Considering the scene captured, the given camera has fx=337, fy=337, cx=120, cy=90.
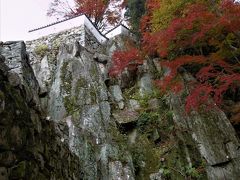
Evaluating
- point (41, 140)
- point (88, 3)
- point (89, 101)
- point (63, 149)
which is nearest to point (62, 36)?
point (88, 3)

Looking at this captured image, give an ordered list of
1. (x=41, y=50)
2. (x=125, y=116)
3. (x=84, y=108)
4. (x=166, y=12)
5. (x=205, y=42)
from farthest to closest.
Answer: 1. (x=41, y=50)
2. (x=166, y=12)
3. (x=205, y=42)
4. (x=125, y=116)
5. (x=84, y=108)

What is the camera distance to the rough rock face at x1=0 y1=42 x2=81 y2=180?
415 cm

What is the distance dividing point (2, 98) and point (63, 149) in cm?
333

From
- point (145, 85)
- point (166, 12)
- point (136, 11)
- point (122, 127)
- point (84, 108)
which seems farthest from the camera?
point (136, 11)

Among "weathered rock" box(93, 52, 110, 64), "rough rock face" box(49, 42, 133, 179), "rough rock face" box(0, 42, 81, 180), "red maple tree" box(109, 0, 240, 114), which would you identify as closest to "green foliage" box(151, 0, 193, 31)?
"red maple tree" box(109, 0, 240, 114)

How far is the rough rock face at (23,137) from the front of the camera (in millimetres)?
4152

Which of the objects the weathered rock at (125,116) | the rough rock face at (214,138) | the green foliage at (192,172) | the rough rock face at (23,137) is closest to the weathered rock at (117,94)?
the weathered rock at (125,116)

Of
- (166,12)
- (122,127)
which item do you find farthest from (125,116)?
(166,12)

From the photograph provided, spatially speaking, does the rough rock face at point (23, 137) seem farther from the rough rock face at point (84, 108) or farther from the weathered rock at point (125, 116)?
the weathered rock at point (125, 116)

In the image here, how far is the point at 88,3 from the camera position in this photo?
25.5m

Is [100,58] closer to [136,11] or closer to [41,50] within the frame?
[41,50]

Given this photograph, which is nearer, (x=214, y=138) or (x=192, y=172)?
(x=192, y=172)

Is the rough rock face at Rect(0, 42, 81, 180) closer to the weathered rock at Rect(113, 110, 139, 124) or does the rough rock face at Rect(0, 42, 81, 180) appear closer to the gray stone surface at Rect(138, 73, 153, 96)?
the weathered rock at Rect(113, 110, 139, 124)

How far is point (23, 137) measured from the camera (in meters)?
4.58
